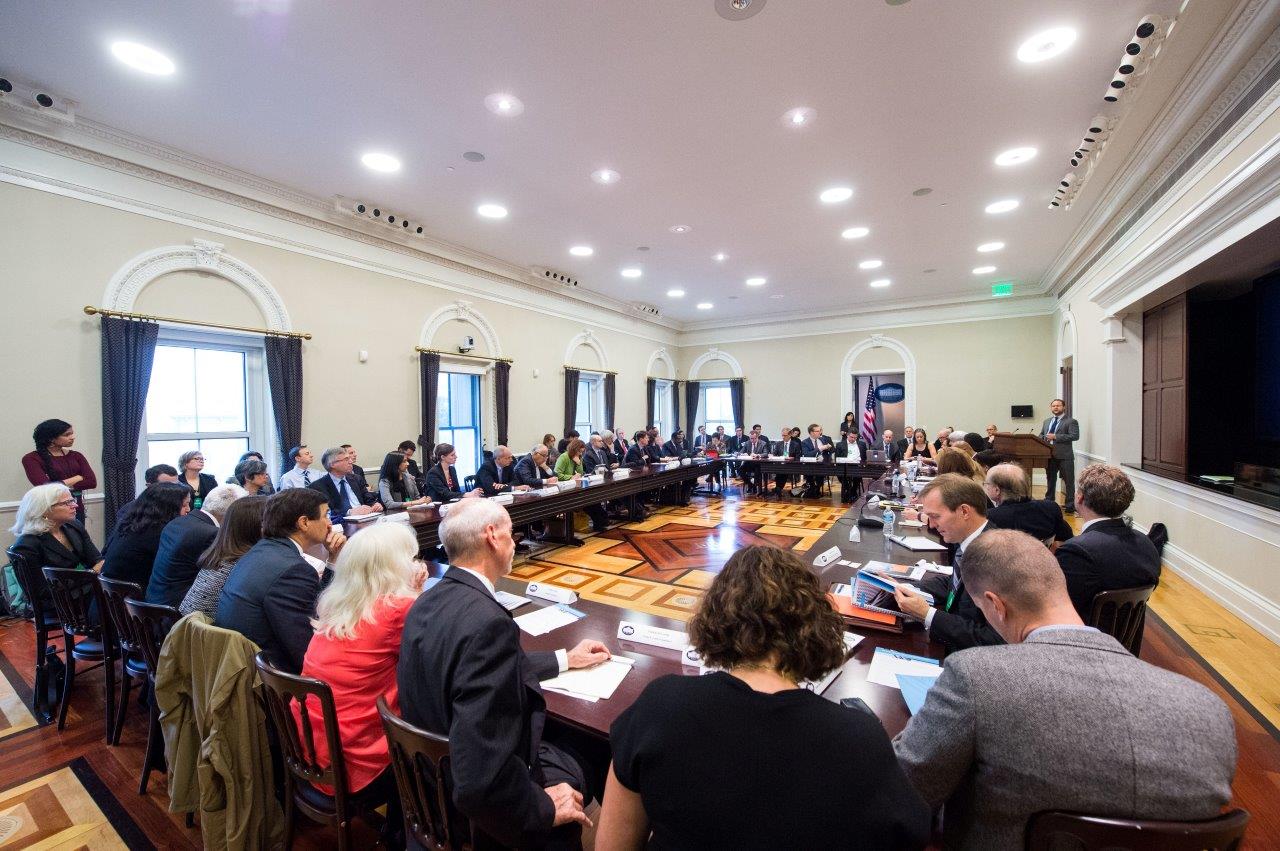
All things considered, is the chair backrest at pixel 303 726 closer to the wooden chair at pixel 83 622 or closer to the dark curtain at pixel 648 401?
the wooden chair at pixel 83 622

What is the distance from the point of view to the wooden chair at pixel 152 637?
1915 millimetres

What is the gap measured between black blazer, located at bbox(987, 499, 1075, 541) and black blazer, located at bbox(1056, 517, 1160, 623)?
405mm

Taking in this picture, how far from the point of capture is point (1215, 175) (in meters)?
3.48

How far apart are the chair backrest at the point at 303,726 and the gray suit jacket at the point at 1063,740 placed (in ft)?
4.46

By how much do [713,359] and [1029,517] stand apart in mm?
10136

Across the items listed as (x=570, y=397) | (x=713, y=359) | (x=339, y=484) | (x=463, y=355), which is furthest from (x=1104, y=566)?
(x=713, y=359)

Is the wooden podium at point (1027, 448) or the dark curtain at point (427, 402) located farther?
A: the wooden podium at point (1027, 448)

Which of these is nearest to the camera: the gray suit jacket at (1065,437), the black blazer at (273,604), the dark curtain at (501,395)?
the black blazer at (273,604)

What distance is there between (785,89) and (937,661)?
3.45 m

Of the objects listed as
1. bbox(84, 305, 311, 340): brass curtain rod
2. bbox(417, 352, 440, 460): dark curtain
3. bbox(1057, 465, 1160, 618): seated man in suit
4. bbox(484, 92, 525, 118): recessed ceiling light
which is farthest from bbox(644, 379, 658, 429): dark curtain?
A: bbox(1057, 465, 1160, 618): seated man in suit

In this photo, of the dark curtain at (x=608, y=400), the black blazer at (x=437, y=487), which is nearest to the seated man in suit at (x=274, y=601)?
the black blazer at (x=437, y=487)

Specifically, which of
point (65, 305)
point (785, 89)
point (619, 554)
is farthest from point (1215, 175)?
point (65, 305)

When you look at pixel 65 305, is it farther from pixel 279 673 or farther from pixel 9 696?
pixel 279 673

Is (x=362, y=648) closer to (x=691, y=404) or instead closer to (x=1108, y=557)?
(x=1108, y=557)
